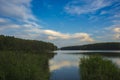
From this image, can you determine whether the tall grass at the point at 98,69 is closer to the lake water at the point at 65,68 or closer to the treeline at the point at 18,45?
the lake water at the point at 65,68

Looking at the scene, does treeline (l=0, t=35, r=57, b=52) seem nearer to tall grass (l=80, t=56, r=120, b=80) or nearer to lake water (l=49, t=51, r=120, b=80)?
lake water (l=49, t=51, r=120, b=80)

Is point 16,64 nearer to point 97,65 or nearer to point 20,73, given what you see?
point 20,73

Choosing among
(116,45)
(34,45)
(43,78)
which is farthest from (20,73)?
(116,45)

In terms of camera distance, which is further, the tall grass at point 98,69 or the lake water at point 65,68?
Result: the lake water at point 65,68

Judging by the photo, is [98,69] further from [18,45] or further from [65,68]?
[18,45]

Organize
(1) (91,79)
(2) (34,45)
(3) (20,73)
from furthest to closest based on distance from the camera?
(2) (34,45)
(1) (91,79)
(3) (20,73)

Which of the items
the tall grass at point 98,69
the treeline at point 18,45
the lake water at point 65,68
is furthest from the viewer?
the treeline at point 18,45

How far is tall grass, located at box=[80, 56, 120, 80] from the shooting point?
47.3ft

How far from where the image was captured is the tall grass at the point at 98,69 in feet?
47.3

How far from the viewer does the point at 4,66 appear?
42.5ft

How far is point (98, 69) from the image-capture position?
14602 mm

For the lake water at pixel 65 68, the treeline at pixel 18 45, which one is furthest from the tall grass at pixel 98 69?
the treeline at pixel 18 45

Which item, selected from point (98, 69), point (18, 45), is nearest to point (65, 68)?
point (98, 69)

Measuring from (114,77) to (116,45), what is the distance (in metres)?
162
